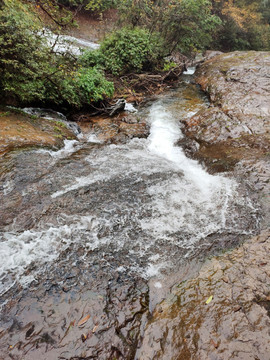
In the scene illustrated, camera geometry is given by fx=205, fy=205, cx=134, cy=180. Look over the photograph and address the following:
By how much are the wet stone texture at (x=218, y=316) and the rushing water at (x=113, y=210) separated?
0.49 metres

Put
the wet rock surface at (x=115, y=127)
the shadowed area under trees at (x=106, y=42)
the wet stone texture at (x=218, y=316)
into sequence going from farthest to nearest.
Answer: the wet rock surface at (x=115, y=127) < the shadowed area under trees at (x=106, y=42) < the wet stone texture at (x=218, y=316)

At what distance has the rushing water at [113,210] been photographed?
10.4 ft

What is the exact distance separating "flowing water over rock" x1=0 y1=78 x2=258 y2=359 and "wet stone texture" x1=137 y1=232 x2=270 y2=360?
286 mm

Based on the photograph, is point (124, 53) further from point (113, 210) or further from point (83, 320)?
point (83, 320)

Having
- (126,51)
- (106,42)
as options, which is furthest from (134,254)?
(106,42)

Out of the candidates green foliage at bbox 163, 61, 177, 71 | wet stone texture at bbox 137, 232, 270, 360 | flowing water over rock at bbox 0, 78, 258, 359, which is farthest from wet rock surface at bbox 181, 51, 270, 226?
green foliage at bbox 163, 61, 177, 71

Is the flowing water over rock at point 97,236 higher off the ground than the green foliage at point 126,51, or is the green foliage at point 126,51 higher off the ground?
the green foliage at point 126,51

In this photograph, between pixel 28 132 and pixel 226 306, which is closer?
pixel 226 306

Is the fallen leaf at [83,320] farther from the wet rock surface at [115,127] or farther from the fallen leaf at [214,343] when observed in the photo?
the wet rock surface at [115,127]

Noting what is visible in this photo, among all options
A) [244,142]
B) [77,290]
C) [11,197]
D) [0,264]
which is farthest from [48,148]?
[244,142]

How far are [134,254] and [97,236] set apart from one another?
2.28 feet

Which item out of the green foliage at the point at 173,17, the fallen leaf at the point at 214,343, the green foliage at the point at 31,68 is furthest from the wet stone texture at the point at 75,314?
the green foliage at the point at 173,17

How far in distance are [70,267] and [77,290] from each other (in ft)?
1.15

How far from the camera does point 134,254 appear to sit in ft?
10.8
